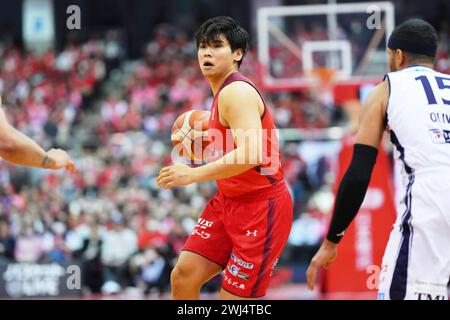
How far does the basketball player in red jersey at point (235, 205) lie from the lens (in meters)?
5.45

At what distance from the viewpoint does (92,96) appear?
21.6 m

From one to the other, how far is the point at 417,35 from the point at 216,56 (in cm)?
136

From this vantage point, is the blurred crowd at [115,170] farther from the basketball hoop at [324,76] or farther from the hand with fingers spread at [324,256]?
the hand with fingers spread at [324,256]

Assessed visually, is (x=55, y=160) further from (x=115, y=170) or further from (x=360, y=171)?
(x=115, y=170)

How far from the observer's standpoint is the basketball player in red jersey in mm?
5445

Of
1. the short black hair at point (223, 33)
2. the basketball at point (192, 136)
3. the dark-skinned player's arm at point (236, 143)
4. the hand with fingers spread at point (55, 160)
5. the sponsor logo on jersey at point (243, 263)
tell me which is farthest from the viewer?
the basketball at point (192, 136)

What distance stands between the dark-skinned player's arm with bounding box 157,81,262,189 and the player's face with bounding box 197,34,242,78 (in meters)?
0.24

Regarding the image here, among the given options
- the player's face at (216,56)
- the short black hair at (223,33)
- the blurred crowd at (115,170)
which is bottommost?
the blurred crowd at (115,170)

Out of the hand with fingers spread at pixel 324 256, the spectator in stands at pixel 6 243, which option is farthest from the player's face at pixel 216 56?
the spectator in stands at pixel 6 243

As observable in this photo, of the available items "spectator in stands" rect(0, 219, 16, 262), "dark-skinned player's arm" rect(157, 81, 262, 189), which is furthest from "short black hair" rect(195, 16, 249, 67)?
"spectator in stands" rect(0, 219, 16, 262)

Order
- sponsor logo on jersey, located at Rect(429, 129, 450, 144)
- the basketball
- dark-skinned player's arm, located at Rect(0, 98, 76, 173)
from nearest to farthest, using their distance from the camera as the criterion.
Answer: sponsor logo on jersey, located at Rect(429, 129, 450, 144)
dark-skinned player's arm, located at Rect(0, 98, 76, 173)
the basketball

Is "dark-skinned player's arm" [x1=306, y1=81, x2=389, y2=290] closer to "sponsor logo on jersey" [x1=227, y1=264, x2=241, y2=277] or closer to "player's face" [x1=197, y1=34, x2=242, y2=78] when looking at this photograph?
"sponsor logo on jersey" [x1=227, y1=264, x2=241, y2=277]

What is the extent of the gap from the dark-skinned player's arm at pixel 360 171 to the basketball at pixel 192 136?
1350mm

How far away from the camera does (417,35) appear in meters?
4.95
